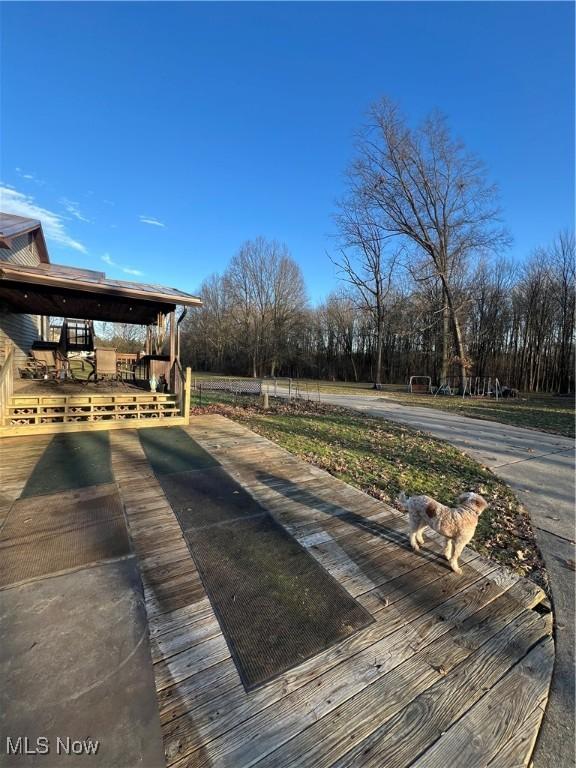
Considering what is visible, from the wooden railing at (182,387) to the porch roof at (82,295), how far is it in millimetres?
1520

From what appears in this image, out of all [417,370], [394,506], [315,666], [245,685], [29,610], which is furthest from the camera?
[417,370]

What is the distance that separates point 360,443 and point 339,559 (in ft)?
12.6

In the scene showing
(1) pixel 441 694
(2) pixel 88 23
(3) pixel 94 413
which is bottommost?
(1) pixel 441 694

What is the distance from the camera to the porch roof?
581 centimetres

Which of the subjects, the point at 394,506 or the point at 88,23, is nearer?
the point at 394,506

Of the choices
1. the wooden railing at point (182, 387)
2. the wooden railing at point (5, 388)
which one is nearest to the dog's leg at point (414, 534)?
the wooden railing at point (182, 387)

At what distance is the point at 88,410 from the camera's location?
6.29 meters

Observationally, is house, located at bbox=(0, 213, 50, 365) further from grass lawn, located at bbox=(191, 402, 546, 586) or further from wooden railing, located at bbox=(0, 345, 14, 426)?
grass lawn, located at bbox=(191, 402, 546, 586)

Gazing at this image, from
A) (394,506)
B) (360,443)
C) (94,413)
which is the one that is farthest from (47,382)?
(394,506)

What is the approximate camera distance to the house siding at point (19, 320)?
791cm

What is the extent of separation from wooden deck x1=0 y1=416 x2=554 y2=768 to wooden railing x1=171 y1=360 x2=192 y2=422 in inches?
Result: 163

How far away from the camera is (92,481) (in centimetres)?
364

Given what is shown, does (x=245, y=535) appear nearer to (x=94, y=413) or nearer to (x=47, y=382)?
(x=94, y=413)

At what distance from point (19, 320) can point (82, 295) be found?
3.85 m
